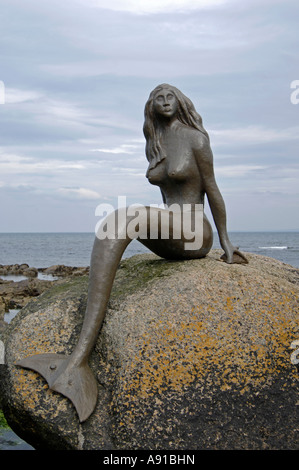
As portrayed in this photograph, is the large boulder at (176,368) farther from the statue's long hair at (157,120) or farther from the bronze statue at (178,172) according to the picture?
the statue's long hair at (157,120)

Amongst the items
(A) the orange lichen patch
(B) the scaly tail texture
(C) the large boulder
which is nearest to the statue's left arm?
(C) the large boulder

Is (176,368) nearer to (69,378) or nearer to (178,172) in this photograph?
(69,378)

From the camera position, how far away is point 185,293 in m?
3.96

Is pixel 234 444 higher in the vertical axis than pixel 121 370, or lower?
lower

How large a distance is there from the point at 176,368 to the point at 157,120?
2.25 meters

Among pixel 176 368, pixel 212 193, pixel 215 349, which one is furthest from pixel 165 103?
pixel 176 368

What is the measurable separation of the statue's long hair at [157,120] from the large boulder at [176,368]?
3.95 ft

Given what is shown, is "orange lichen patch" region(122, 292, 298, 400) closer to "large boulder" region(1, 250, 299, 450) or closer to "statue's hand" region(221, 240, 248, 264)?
"large boulder" region(1, 250, 299, 450)

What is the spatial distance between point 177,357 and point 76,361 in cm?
69

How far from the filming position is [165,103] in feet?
15.4

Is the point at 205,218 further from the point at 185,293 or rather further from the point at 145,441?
the point at 145,441

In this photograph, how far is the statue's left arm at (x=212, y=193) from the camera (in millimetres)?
4641
